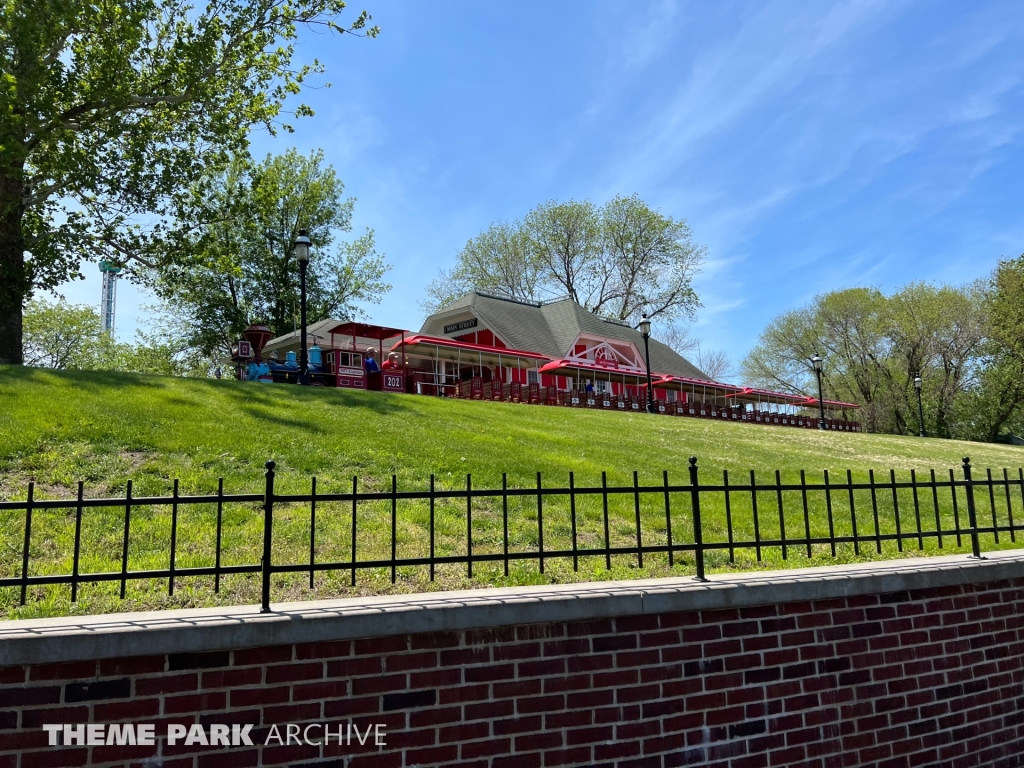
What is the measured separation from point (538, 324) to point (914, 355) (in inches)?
1078

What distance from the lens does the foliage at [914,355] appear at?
147 feet

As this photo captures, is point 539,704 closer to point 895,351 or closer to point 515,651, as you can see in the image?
point 515,651

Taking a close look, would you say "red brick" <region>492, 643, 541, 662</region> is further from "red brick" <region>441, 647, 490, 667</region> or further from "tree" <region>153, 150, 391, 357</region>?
"tree" <region>153, 150, 391, 357</region>

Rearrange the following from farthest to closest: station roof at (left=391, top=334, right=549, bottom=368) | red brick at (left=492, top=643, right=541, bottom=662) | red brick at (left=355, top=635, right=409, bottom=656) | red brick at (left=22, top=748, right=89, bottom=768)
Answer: station roof at (left=391, top=334, right=549, bottom=368)
red brick at (left=492, top=643, right=541, bottom=662)
red brick at (left=355, top=635, right=409, bottom=656)
red brick at (left=22, top=748, right=89, bottom=768)

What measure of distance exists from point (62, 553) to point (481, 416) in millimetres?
9605

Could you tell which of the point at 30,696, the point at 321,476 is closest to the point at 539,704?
the point at 30,696

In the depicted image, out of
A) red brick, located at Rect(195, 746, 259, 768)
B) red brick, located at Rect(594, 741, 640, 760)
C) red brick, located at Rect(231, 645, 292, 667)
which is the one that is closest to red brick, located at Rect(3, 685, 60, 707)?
red brick, located at Rect(195, 746, 259, 768)

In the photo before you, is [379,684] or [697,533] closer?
[379,684]

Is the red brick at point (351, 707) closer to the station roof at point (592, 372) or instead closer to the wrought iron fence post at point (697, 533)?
the wrought iron fence post at point (697, 533)

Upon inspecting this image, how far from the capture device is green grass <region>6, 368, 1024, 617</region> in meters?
5.18

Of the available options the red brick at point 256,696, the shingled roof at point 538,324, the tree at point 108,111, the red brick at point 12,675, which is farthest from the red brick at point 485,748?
the shingled roof at point 538,324

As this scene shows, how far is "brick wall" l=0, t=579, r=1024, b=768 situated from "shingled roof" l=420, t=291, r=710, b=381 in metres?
30.9

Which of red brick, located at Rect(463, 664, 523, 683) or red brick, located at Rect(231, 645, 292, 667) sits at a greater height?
red brick, located at Rect(231, 645, 292, 667)

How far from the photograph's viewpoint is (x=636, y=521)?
17.9 ft
